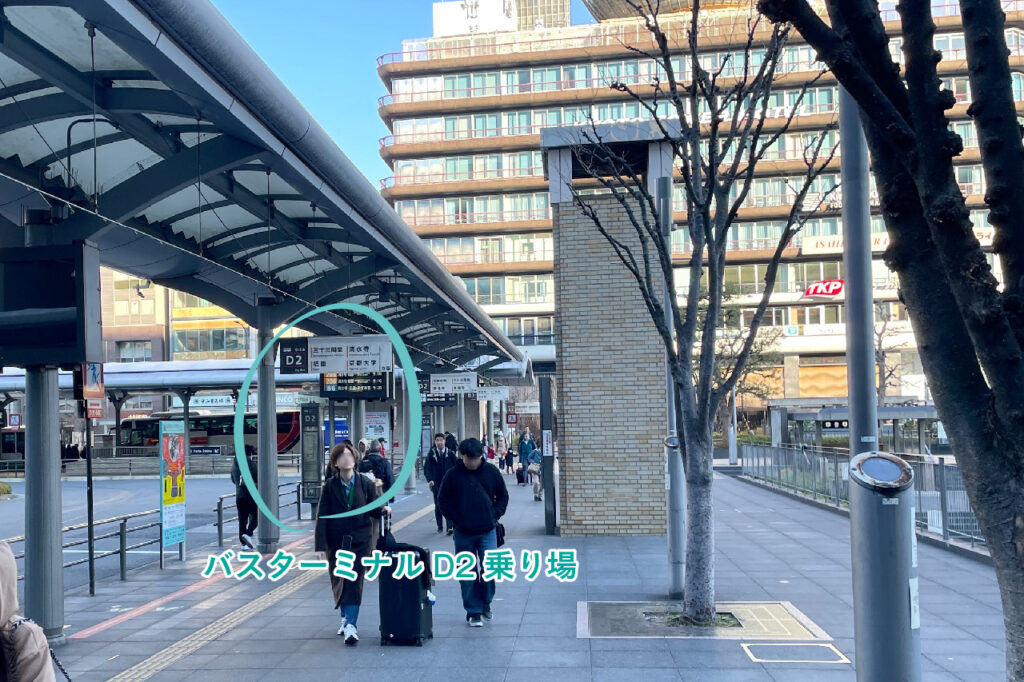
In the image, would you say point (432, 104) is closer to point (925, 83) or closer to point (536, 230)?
point (536, 230)

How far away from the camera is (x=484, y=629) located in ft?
28.8

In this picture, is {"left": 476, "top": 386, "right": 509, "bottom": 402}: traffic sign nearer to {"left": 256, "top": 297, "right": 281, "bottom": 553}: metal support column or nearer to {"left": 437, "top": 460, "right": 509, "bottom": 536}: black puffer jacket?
{"left": 256, "top": 297, "right": 281, "bottom": 553}: metal support column

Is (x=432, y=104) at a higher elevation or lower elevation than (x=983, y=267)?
higher

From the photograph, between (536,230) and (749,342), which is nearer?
(749,342)

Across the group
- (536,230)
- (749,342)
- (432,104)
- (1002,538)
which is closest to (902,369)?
(536,230)

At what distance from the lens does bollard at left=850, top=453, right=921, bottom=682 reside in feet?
16.0

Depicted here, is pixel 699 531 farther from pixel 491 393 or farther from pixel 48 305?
pixel 491 393

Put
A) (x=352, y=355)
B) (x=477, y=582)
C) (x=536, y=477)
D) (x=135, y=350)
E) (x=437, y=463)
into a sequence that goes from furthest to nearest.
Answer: (x=135, y=350), (x=536, y=477), (x=437, y=463), (x=352, y=355), (x=477, y=582)

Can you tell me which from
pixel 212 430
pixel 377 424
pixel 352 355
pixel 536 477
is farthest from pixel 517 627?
pixel 212 430

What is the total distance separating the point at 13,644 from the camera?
340cm

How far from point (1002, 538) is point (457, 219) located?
65.1m

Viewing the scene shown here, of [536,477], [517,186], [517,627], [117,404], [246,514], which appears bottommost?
[536,477]

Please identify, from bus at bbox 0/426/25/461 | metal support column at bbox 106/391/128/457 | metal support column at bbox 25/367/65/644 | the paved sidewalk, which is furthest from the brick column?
bus at bbox 0/426/25/461

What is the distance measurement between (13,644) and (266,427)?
11.4 m
